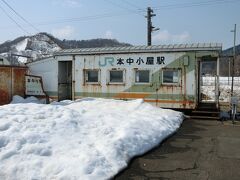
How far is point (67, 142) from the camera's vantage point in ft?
24.0

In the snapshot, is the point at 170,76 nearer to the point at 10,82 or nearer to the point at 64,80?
the point at 64,80

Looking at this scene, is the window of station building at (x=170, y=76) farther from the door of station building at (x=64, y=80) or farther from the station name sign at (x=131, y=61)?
the door of station building at (x=64, y=80)

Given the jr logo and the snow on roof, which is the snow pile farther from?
the jr logo

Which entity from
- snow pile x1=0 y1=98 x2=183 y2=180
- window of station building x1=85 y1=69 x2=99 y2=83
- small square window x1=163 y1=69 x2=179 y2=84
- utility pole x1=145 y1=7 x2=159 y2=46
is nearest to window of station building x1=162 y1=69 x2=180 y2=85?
small square window x1=163 y1=69 x2=179 y2=84

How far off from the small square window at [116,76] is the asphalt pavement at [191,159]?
5.90 m

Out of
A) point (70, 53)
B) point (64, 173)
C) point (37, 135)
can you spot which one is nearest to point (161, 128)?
point (37, 135)

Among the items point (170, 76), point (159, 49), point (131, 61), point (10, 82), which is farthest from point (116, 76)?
point (10, 82)

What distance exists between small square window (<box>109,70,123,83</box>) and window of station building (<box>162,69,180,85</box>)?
2063 mm

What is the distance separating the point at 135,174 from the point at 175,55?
9732 millimetres

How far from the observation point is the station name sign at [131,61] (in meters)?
15.9

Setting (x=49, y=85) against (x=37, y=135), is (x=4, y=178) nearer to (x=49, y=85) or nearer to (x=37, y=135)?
(x=37, y=135)

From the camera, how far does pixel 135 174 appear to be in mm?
6617

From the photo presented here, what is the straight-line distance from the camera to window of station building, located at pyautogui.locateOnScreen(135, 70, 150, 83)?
16188 mm

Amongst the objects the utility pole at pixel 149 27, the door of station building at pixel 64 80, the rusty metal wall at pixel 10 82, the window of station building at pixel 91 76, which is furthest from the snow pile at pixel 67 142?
the utility pole at pixel 149 27
